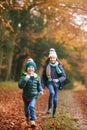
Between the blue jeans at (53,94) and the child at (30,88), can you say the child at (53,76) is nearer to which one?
the blue jeans at (53,94)

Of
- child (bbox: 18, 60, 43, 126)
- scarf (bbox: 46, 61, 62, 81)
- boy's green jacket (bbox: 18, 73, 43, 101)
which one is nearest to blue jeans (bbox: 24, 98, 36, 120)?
child (bbox: 18, 60, 43, 126)

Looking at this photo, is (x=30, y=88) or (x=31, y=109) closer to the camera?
(x=31, y=109)

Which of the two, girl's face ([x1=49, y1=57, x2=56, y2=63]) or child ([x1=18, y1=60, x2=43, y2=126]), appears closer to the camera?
child ([x1=18, y1=60, x2=43, y2=126])

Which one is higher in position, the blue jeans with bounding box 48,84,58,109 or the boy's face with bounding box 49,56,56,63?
the boy's face with bounding box 49,56,56,63

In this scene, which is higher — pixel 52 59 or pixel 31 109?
pixel 52 59

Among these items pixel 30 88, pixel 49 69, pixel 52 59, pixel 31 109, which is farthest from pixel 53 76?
pixel 31 109

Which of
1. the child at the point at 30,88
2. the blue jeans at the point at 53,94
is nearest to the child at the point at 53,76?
the blue jeans at the point at 53,94

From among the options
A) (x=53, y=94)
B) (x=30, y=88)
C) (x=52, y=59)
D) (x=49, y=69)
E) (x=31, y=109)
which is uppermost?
(x=52, y=59)

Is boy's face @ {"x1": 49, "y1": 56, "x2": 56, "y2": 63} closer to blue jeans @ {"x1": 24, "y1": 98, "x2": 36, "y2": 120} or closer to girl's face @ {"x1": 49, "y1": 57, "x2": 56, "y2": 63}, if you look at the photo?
girl's face @ {"x1": 49, "y1": 57, "x2": 56, "y2": 63}

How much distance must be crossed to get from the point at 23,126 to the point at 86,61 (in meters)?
46.7

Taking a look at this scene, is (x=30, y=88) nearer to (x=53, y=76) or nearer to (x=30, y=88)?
(x=30, y=88)

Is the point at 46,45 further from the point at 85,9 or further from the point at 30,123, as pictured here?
the point at 30,123

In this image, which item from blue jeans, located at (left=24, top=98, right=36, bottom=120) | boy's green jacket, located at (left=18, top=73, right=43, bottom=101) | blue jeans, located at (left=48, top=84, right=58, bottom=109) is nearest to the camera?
blue jeans, located at (left=24, top=98, right=36, bottom=120)

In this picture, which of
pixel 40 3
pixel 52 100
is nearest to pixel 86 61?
pixel 40 3
